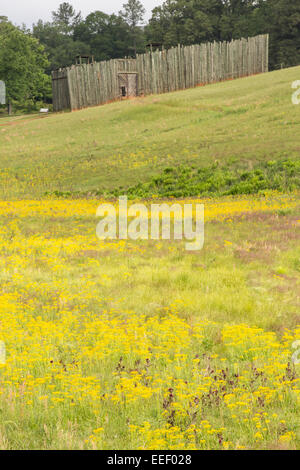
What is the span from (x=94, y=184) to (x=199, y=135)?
908 centimetres

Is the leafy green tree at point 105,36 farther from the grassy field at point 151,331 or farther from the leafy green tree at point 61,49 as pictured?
the grassy field at point 151,331

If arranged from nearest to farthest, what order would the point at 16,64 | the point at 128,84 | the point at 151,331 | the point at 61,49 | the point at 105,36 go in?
the point at 151,331, the point at 128,84, the point at 16,64, the point at 61,49, the point at 105,36

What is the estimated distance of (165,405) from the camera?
5105 millimetres

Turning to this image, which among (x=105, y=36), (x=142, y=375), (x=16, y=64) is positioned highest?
(x=105, y=36)

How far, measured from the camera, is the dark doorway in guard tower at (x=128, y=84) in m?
53.6

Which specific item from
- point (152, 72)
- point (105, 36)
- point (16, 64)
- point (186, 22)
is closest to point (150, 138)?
point (152, 72)

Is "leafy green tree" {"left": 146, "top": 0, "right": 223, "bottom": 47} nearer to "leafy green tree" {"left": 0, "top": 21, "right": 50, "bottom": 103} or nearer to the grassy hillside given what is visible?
"leafy green tree" {"left": 0, "top": 21, "right": 50, "bottom": 103}

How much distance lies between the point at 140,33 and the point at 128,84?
63.4 metres

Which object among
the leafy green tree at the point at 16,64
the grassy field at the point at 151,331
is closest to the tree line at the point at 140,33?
the leafy green tree at the point at 16,64

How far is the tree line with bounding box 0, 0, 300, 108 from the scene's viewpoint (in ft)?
224

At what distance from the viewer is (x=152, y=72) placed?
175 feet

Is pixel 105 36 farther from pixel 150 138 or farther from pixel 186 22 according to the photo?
pixel 150 138

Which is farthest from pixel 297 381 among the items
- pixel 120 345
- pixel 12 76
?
pixel 12 76

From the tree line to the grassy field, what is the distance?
51301 millimetres
